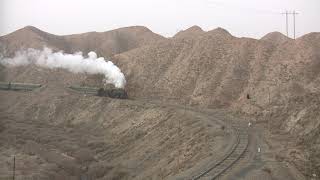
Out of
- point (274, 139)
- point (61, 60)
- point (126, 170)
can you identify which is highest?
point (61, 60)


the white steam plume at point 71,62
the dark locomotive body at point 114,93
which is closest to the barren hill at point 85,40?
the white steam plume at point 71,62

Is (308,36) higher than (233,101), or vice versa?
(308,36)

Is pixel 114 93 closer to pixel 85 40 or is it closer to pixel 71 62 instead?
pixel 71 62

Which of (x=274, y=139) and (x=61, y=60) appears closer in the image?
(x=274, y=139)

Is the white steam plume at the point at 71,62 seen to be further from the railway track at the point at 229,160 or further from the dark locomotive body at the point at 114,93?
the railway track at the point at 229,160

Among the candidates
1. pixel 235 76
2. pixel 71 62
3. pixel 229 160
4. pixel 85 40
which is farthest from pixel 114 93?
pixel 85 40

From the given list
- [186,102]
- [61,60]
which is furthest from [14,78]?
[186,102]

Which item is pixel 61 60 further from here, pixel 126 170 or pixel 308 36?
pixel 126 170
